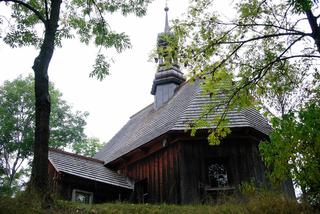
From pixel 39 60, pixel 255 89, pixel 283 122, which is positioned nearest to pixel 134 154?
pixel 39 60

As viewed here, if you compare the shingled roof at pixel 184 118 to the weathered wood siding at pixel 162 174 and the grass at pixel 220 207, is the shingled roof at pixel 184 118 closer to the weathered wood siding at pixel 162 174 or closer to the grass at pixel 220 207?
the weathered wood siding at pixel 162 174

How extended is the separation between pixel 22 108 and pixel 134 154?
16703mm

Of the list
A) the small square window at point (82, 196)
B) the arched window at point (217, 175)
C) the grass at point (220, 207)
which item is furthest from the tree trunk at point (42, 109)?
the arched window at point (217, 175)

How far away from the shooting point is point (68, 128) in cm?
2936

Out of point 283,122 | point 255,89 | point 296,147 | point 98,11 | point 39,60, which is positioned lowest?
point 296,147

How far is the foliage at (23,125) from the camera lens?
2694 centimetres

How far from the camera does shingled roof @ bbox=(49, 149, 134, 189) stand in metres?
13.9

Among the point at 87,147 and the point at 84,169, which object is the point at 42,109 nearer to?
the point at 84,169

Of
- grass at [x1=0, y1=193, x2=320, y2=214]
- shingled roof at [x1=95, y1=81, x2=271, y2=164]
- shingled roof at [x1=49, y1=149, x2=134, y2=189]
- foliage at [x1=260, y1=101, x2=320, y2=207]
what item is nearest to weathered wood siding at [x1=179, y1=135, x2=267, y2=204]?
shingled roof at [x1=95, y1=81, x2=271, y2=164]

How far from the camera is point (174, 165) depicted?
1329 cm

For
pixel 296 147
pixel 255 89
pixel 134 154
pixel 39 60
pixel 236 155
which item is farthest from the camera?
pixel 134 154

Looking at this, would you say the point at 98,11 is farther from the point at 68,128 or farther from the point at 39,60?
the point at 68,128

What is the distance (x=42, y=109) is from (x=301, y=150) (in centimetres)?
580

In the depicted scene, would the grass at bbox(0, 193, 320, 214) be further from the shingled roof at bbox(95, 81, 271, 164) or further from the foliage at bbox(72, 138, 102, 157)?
the foliage at bbox(72, 138, 102, 157)
